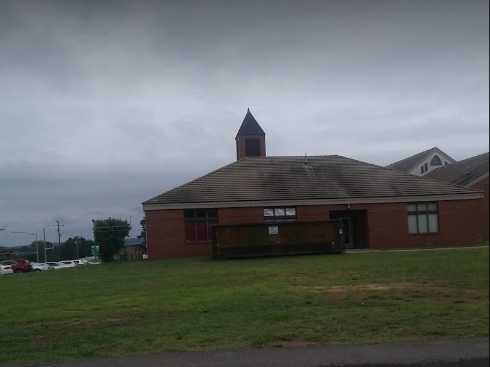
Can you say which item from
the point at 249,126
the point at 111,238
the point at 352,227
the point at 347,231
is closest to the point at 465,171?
the point at 249,126

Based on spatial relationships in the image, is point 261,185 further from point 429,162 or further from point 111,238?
point 429,162

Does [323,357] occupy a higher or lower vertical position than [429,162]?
lower

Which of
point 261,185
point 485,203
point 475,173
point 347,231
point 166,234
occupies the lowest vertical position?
point 347,231

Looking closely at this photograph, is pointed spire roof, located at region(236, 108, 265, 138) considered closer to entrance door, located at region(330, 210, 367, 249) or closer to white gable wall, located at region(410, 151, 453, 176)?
white gable wall, located at region(410, 151, 453, 176)

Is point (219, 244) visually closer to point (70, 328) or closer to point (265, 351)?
point (70, 328)

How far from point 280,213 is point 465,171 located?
71.5 feet

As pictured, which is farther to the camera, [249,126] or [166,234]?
[166,234]

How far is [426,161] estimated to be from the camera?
4621 mm

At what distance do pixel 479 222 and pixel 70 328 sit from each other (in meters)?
A: 6.38

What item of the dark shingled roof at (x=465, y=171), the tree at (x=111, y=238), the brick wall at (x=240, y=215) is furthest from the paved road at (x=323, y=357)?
the brick wall at (x=240, y=215)

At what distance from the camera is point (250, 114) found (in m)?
5.98

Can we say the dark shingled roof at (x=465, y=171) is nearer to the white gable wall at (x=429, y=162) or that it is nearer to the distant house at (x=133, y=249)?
the white gable wall at (x=429, y=162)

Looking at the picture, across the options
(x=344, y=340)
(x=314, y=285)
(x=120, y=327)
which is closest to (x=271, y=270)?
(x=314, y=285)

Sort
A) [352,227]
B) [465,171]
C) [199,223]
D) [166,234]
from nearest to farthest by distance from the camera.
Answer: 1. [465,171]
2. [166,234]
3. [199,223]
4. [352,227]
